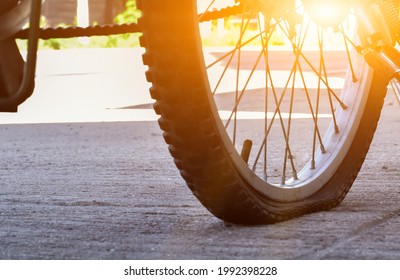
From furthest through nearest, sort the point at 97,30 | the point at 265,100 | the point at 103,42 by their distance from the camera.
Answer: the point at 103,42
the point at 265,100
the point at 97,30

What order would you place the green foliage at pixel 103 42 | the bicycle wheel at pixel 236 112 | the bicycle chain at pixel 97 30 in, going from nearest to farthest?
the bicycle wheel at pixel 236 112 → the bicycle chain at pixel 97 30 → the green foliage at pixel 103 42

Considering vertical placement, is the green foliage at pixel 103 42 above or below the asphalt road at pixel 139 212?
below

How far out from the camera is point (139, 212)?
3258mm

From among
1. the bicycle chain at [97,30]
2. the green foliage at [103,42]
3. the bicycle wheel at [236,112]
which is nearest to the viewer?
the bicycle wheel at [236,112]

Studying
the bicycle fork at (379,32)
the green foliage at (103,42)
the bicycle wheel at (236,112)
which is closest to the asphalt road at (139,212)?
the bicycle wheel at (236,112)

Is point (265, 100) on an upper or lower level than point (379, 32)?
lower

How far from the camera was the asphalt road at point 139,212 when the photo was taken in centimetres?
262

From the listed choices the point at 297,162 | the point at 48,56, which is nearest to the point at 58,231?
the point at 297,162

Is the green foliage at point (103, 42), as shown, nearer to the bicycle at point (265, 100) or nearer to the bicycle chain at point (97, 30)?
the bicycle at point (265, 100)

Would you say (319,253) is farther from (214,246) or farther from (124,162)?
(124,162)

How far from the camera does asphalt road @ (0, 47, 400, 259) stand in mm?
2617

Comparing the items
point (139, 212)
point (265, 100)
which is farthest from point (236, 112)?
point (139, 212)

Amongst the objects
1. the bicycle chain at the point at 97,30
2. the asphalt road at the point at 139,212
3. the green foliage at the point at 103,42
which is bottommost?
the green foliage at the point at 103,42

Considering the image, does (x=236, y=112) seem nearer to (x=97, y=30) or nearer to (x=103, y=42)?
(x=97, y=30)
